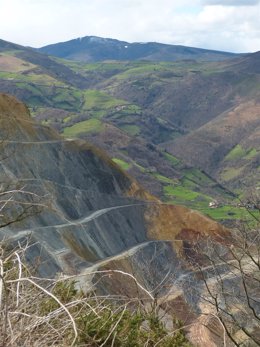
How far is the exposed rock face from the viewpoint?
47.5 metres

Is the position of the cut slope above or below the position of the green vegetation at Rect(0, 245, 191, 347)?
below

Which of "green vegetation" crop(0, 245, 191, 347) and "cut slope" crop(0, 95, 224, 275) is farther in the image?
"cut slope" crop(0, 95, 224, 275)

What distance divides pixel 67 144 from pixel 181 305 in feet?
94.3

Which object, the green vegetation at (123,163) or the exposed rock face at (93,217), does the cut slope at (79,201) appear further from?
the green vegetation at (123,163)

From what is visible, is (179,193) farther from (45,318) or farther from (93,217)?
(45,318)

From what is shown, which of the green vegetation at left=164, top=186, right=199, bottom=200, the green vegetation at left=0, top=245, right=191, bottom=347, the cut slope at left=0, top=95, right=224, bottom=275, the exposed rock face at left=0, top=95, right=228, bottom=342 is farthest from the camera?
the green vegetation at left=164, top=186, right=199, bottom=200

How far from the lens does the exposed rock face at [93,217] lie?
156 feet

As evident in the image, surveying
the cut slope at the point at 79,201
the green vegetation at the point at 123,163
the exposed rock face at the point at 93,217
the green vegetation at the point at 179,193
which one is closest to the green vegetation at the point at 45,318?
the exposed rock face at the point at 93,217

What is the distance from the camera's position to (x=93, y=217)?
191 ft

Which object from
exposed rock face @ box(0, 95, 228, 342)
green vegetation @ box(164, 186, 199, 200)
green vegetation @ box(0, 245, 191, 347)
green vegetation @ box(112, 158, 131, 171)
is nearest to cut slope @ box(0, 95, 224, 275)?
exposed rock face @ box(0, 95, 228, 342)

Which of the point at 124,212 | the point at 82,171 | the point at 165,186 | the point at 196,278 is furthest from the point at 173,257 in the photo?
the point at 165,186

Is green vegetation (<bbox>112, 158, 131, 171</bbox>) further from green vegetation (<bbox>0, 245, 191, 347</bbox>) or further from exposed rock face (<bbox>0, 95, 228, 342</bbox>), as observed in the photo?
green vegetation (<bbox>0, 245, 191, 347</bbox>)

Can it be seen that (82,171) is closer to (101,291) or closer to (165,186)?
(101,291)

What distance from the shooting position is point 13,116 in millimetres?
60750
